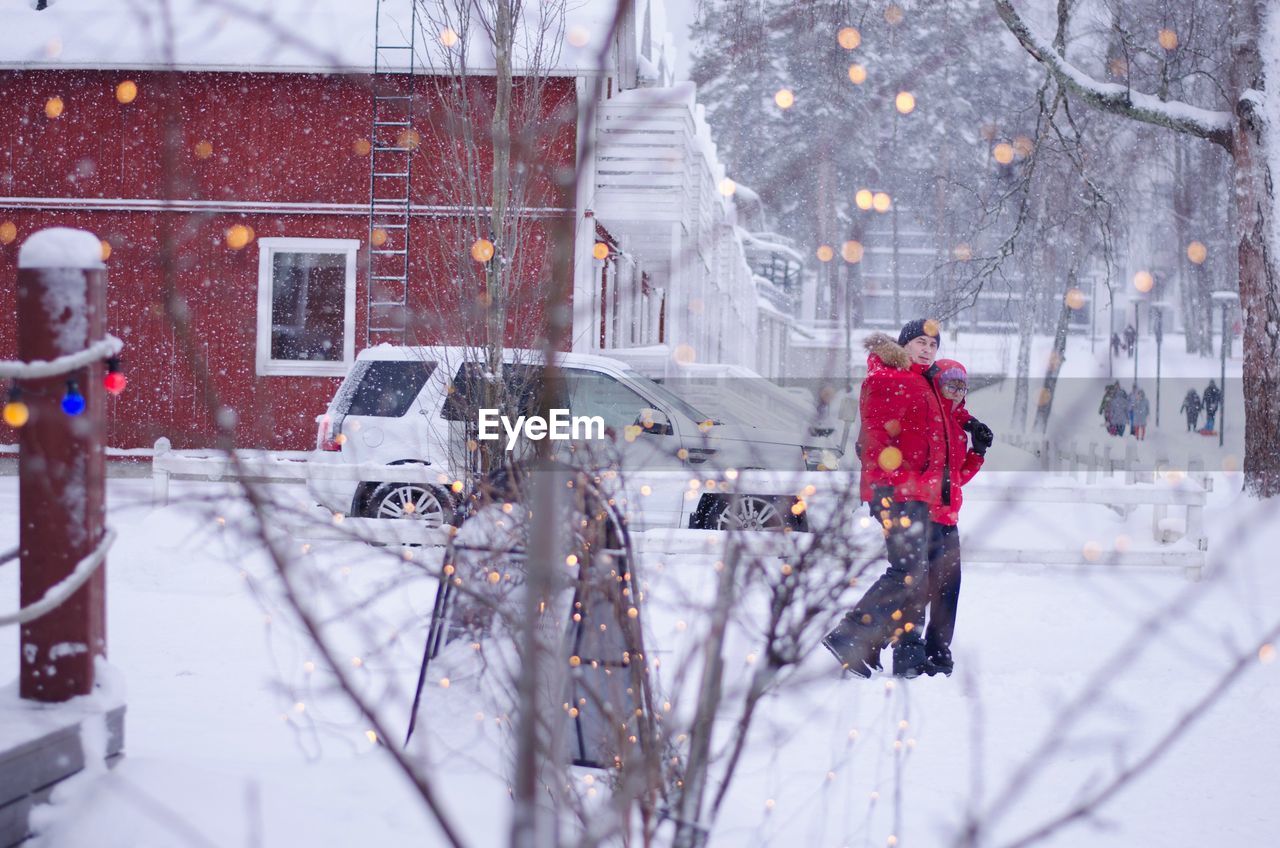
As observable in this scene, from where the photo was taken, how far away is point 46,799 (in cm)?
243

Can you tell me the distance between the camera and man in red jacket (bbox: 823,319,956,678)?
17.4ft

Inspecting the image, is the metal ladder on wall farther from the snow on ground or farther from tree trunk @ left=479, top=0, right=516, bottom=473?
the snow on ground

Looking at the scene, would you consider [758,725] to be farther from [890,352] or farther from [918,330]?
[918,330]

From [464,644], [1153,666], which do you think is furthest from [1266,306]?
[464,644]

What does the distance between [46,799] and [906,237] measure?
3060 inches

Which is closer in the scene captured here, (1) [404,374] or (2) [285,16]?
(1) [404,374]

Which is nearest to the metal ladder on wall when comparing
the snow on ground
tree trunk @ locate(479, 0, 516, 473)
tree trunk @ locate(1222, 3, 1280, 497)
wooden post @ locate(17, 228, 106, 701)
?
tree trunk @ locate(479, 0, 516, 473)

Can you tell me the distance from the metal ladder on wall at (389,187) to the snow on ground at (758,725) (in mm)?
6422

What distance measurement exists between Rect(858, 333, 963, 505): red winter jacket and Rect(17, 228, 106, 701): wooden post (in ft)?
12.1

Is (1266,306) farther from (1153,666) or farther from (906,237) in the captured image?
(906,237)

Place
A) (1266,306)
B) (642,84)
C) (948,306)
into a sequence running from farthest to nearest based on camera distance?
(642,84)
(948,306)
(1266,306)

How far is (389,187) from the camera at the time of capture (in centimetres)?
1417

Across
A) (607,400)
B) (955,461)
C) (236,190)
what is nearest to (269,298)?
(236,190)

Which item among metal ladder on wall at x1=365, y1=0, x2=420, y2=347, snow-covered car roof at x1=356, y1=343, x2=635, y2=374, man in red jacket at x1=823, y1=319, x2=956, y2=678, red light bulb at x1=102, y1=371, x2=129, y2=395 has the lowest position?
man in red jacket at x1=823, y1=319, x2=956, y2=678
